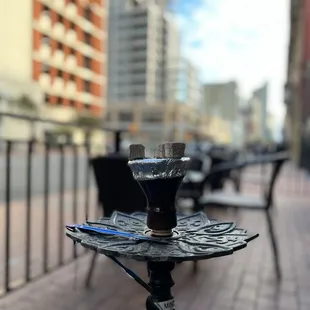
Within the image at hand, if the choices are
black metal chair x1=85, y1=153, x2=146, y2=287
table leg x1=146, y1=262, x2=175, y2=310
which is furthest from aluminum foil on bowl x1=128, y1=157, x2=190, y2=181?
black metal chair x1=85, y1=153, x2=146, y2=287

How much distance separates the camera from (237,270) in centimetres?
310

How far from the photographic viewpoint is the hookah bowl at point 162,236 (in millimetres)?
1134

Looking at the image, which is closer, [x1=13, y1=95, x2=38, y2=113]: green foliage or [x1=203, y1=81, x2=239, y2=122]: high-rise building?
Result: [x1=13, y1=95, x2=38, y2=113]: green foliage

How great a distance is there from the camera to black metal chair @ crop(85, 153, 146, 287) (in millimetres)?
2803

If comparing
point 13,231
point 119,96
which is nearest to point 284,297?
point 13,231

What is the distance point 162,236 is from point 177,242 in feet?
0.19

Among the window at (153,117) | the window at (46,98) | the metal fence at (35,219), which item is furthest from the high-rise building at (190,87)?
the metal fence at (35,219)

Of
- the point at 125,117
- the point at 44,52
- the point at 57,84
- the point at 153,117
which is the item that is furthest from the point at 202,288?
the point at 125,117

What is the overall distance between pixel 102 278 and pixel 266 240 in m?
1.97

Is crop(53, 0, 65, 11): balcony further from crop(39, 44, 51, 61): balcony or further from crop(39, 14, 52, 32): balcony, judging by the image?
crop(39, 44, 51, 61): balcony

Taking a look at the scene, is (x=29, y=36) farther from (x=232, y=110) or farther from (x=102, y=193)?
(x=232, y=110)

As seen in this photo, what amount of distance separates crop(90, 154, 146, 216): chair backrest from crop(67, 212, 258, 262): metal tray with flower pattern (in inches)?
51.5

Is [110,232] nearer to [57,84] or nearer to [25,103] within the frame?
[57,84]

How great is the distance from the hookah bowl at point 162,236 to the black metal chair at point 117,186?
4.67ft
